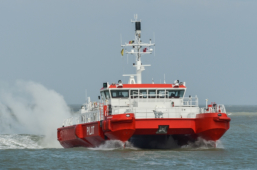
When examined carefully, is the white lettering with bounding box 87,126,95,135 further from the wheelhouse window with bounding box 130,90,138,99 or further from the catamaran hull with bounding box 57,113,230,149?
the wheelhouse window with bounding box 130,90,138,99

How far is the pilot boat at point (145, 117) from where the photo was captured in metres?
25.3

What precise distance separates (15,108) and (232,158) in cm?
4617

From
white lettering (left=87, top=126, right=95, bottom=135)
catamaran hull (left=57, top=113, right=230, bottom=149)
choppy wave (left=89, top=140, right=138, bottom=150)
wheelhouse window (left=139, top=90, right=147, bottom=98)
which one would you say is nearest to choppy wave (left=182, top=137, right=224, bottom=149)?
catamaran hull (left=57, top=113, right=230, bottom=149)

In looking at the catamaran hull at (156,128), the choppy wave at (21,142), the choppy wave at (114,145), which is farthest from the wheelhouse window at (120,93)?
the choppy wave at (21,142)

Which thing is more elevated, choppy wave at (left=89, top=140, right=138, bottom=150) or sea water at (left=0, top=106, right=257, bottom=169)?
choppy wave at (left=89, top=140, right=138, bottom=150)

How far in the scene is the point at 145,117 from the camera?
2706 centimetres

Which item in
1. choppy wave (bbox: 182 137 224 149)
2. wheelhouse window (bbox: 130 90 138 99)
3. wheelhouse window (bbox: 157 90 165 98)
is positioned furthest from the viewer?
wheelhouse window (bbox: 157 90 165 98)

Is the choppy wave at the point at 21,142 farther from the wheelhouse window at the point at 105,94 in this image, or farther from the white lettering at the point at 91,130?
the white lettering at the point at 91,130

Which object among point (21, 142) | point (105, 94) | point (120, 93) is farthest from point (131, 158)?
point (21, 142)

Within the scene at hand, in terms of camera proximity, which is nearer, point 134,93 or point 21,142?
point 134,93

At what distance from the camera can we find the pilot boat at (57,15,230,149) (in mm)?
25297

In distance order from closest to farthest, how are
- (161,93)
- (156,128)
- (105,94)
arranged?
(156,128), (161,93), (105,94)

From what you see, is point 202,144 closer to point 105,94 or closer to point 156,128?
point 156,128

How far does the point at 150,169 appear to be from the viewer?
20922 millimetres
